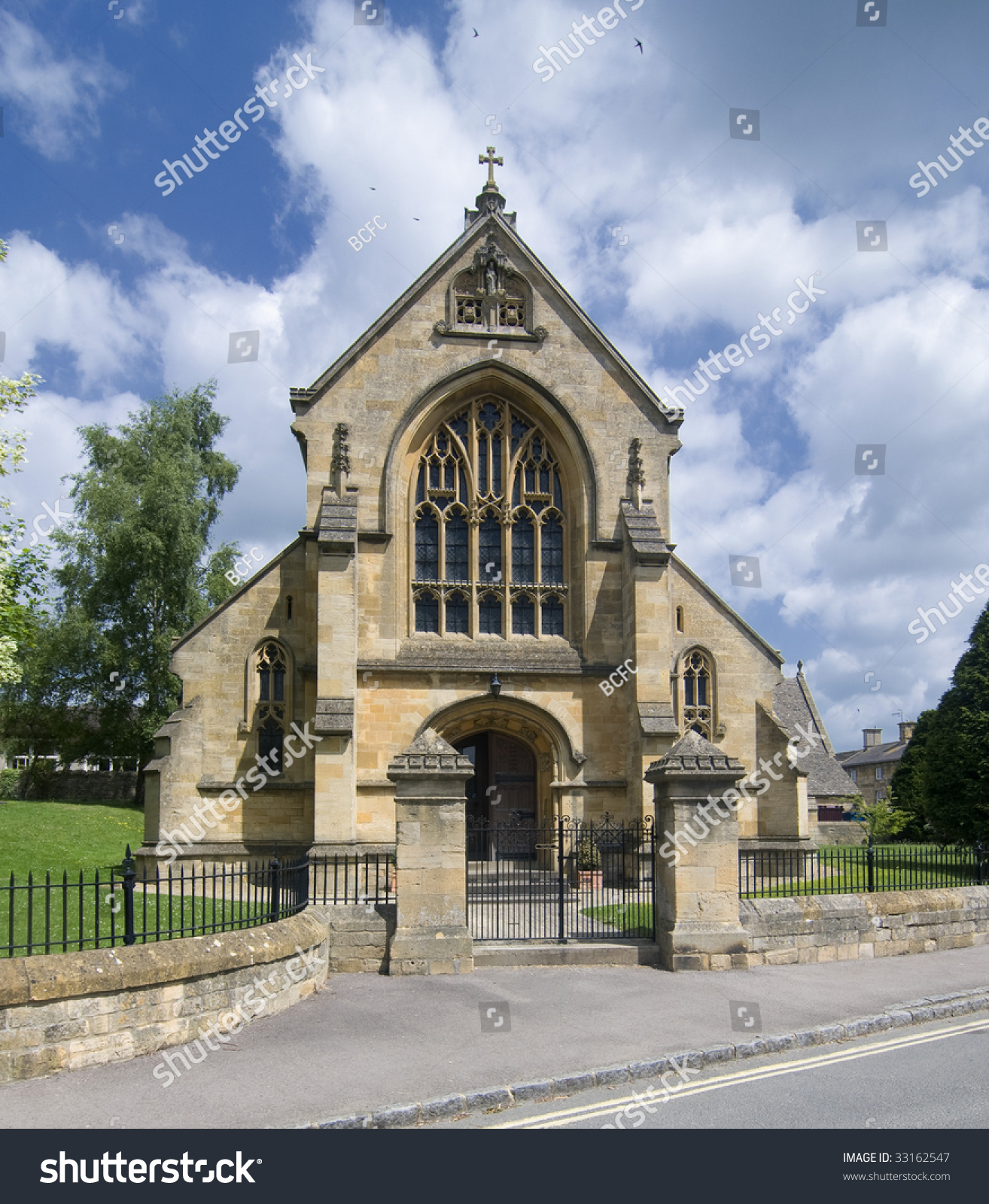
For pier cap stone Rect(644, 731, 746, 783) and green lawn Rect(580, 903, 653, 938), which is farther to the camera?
green lawn Rect(580, 903, 653, 938)

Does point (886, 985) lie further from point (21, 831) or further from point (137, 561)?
point (137, 561)

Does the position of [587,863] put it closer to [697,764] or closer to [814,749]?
[697,764]

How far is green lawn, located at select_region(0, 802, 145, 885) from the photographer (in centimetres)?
1577

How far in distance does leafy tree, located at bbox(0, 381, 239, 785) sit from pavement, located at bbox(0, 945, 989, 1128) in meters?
24.8

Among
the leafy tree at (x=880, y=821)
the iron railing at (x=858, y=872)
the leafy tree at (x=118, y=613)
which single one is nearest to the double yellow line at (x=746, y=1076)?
the iron railing at (x=858, y=872)

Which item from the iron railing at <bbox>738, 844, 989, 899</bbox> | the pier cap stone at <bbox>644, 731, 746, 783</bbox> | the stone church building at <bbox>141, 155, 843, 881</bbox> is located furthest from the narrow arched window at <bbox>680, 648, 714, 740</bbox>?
the pier cap stone at <bbox>644, 731, 746, 783</bbox>

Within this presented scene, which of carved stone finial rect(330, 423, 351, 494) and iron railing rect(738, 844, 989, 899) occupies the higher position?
carved stone finial rect(330, 423, 351, 494)

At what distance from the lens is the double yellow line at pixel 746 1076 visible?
6.82m

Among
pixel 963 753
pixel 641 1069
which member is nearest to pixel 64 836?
pixel 641 1069

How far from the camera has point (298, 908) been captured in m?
11.4

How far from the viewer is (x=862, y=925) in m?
13.1

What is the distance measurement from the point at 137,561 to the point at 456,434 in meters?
17.9

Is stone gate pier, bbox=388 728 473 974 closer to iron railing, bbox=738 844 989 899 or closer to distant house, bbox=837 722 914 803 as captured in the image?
iron railing, bbox=738 844 989 899
